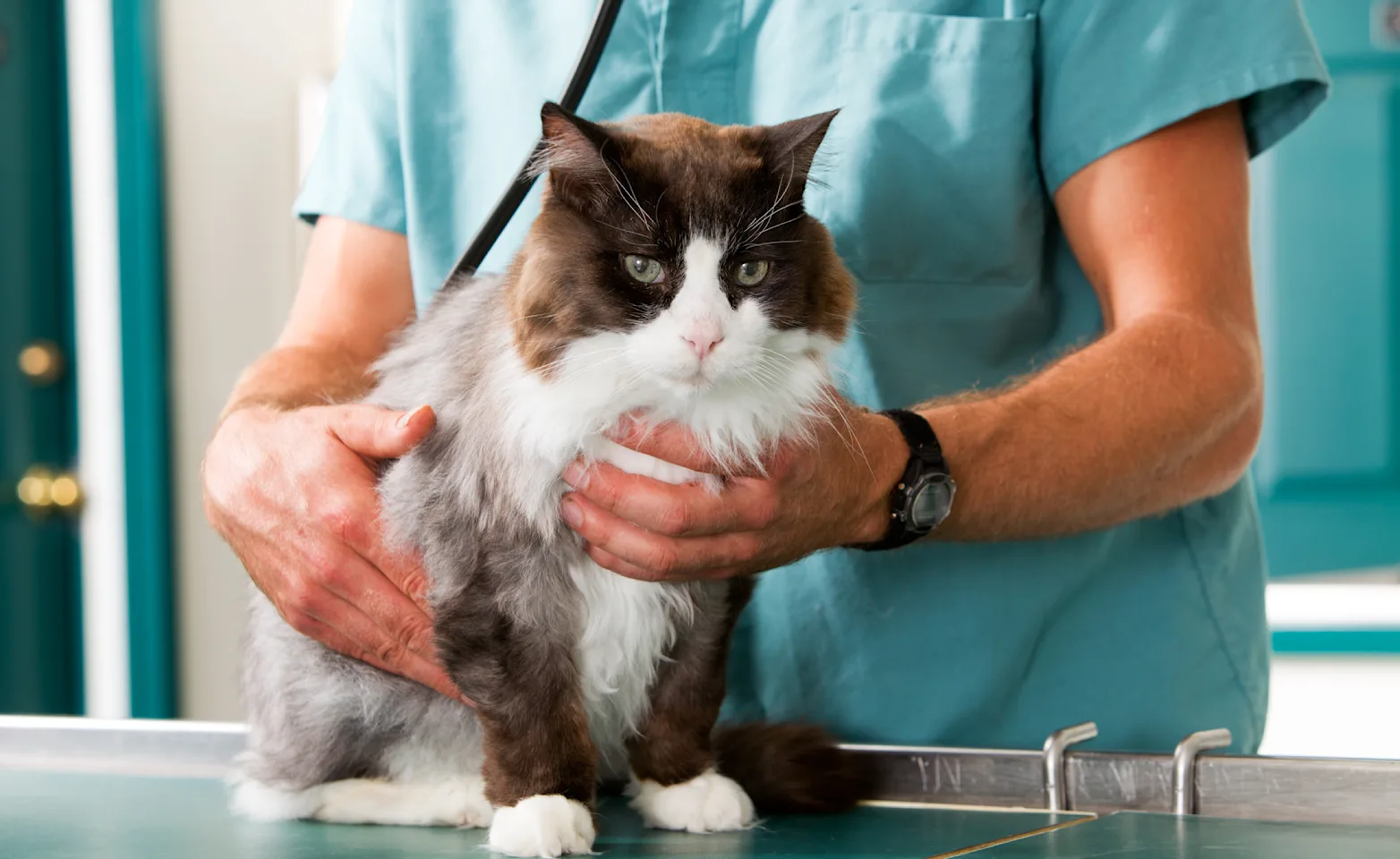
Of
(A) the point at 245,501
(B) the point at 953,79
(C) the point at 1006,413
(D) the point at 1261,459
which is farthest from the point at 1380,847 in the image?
(D) the point at 1261,459

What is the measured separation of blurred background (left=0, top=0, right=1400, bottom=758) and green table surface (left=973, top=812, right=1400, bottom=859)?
7.37 ft

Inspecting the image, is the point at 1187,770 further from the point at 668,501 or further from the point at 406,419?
the point at 406,419

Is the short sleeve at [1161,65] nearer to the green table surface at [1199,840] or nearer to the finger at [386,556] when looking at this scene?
the green table surface at [1199,840]

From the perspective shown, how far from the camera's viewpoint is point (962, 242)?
1472mm

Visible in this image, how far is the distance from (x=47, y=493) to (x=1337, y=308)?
132 inches

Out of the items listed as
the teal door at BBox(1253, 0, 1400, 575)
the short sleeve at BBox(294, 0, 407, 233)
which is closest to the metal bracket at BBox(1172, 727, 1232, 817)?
the short sleeve at BBox(294, 0, 407, 233)

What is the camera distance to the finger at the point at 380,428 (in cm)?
115

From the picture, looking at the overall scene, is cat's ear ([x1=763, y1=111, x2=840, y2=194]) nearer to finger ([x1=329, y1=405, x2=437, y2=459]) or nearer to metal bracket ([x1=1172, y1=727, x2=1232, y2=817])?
finger ([x1=329, y1=405, x2=437, y2=459])

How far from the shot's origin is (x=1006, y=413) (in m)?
1.30

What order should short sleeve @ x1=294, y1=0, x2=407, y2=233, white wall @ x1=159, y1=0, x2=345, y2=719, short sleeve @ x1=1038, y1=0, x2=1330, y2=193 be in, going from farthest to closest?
white wall @ x1=159, y1=0, x2=345, y2=719
short sleeve @ x1=294, y1=0, x2=407, y2=233
short sleeve @ x1=1038, y1=0, x2=1330, y2=193

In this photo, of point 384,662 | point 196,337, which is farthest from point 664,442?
point 196,337

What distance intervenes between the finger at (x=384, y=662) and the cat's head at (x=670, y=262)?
32 centimetres

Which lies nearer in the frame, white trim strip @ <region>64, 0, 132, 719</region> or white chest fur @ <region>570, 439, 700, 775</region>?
white chest fur @ <region>570, 439, 700, 775</region>

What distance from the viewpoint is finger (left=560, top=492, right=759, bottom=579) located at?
108 cm
